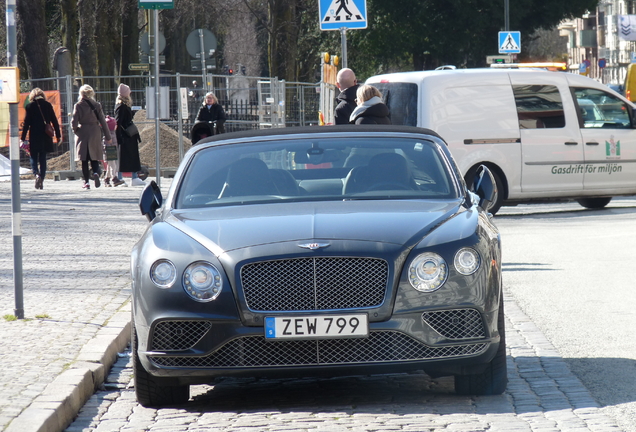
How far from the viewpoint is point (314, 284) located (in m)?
5.44

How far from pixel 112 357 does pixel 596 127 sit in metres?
11.0

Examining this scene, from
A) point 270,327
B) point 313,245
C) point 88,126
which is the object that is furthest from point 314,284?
point 88,126

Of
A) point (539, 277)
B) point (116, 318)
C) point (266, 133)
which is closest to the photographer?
point (266, 133)

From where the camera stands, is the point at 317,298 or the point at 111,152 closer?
the point at 317,298

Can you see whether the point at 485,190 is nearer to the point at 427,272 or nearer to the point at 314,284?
the point at 427,272

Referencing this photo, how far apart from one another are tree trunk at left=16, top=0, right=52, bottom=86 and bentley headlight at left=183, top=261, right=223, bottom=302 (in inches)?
919

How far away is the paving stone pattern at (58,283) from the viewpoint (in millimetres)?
6402

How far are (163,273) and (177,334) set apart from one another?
0.98 ft

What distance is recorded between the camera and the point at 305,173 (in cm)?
664

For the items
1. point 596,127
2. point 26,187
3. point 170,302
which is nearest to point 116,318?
point 170,302

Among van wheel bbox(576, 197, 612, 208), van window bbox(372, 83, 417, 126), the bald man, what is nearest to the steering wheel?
the bald man

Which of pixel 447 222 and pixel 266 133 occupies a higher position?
pixel 266 133

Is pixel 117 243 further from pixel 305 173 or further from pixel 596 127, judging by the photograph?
pixel 596 127

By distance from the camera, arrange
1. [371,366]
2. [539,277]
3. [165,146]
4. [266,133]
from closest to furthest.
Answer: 1. [371,366]
2. [266,133]
3. [539,277]
4. [165,146]
